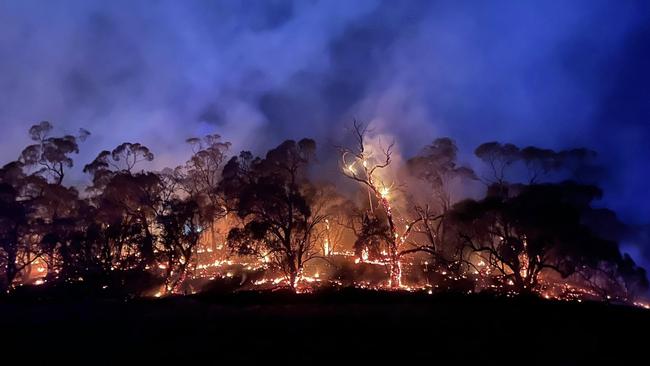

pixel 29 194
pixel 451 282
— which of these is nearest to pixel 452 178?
pixel 451 282

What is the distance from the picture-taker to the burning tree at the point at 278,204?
81.0ft

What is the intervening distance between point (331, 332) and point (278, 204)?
16634 mm

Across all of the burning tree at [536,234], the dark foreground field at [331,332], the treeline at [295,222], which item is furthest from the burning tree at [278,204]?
the dark foreground field at [331,332]

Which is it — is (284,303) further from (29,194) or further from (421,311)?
(29,194)

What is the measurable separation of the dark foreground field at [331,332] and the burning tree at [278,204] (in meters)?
12.0

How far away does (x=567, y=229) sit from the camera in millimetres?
22406

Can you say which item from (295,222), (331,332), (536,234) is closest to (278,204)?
(295,222)

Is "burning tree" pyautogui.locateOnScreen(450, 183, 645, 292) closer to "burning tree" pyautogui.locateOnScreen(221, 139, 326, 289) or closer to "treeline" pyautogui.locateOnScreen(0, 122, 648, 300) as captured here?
"treeline" pyautogui.locateOnScreen(0, 122, 648, 300)

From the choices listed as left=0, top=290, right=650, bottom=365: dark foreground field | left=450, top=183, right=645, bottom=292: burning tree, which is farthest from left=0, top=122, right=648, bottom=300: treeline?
left=0, top=290, right=650, bottom=365: dark foreground field

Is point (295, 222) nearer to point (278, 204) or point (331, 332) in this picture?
point (278, 204)

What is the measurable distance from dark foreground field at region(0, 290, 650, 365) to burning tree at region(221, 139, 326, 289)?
11976mm

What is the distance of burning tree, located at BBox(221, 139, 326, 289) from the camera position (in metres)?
24.7

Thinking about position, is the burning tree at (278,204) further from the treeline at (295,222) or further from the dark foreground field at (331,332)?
the dark foreground field at (331,332)

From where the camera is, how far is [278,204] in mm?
25531
